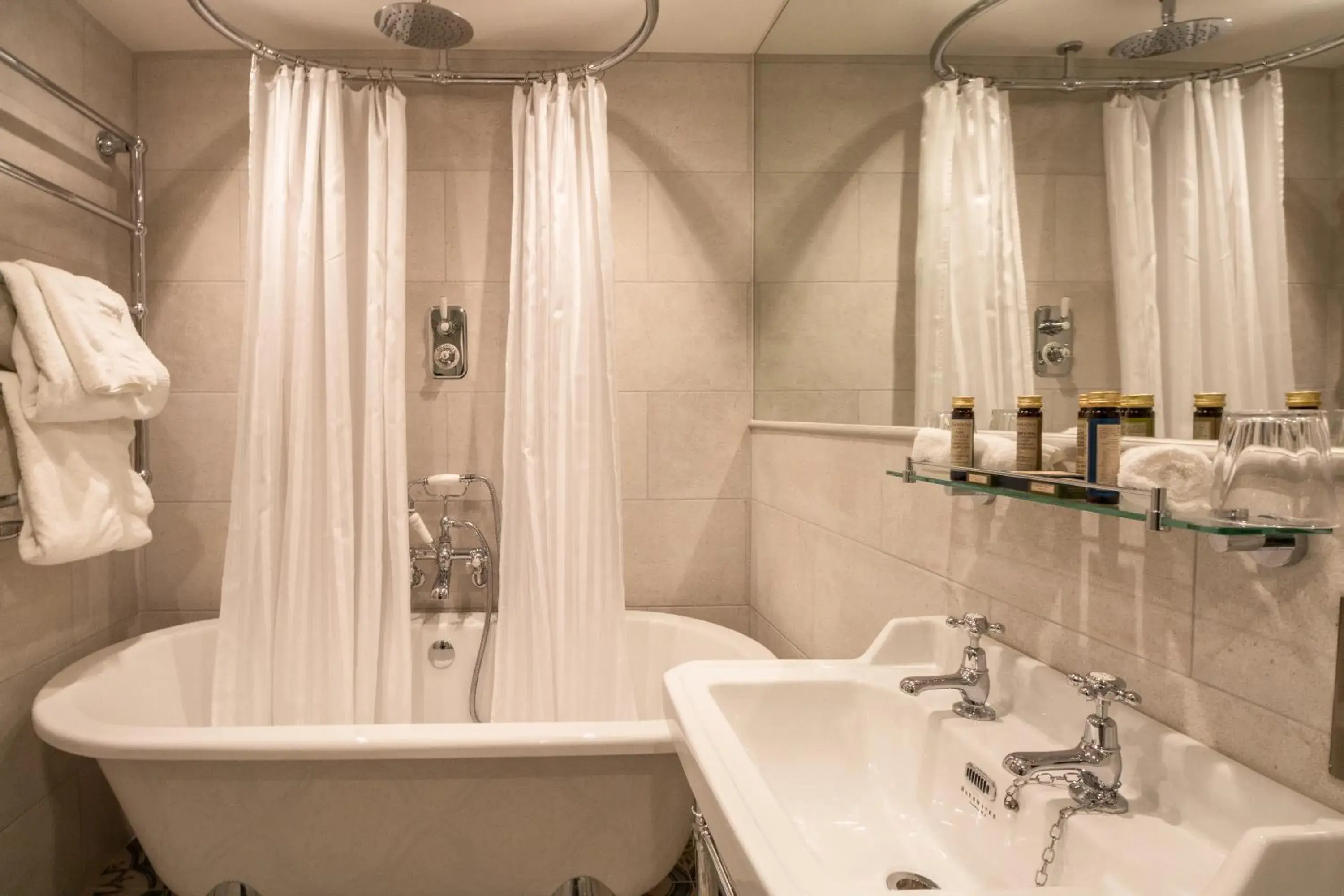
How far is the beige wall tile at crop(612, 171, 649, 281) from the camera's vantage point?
7.95 feet

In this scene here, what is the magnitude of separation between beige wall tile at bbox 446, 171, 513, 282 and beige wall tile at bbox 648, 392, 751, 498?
0.67 m

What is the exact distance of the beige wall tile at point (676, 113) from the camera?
2.41m

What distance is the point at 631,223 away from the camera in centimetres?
243

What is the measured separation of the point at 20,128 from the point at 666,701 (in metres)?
2.07

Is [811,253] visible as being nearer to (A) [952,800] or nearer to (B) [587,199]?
(B) [587,199]

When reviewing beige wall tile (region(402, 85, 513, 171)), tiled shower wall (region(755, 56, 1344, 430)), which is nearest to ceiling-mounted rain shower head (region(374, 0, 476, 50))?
beige wall tile (region(402, 85, 513, 171))

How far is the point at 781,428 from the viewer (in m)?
2.19

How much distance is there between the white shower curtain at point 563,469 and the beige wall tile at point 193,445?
39.4 inches

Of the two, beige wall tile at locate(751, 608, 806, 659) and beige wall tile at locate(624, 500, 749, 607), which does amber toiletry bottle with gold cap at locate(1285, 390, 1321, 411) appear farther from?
beige wall tile at locate(624, 500, 749, 607)

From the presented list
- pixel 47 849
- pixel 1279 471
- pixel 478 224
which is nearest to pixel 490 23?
pixel 478 224

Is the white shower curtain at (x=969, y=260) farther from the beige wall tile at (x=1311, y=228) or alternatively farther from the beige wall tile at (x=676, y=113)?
the beige wall tile at (x=676, y=113)

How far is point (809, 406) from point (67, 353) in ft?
5.74

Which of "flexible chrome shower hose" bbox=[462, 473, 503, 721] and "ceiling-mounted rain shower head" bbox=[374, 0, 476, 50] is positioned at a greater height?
"ceiling-mounted rain shower head" bbox=[374, 0, 476, 50]

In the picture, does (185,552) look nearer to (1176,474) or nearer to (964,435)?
(964,435)
